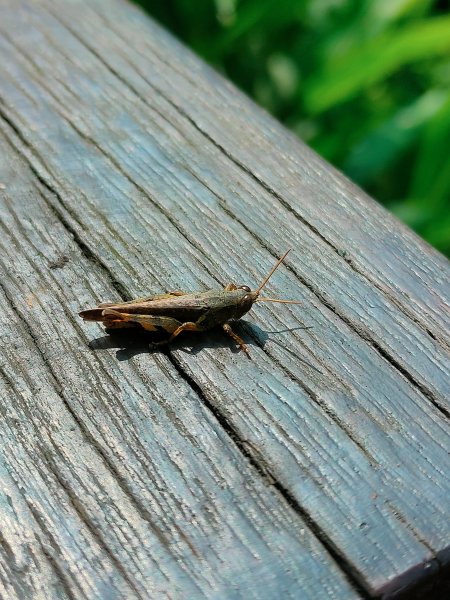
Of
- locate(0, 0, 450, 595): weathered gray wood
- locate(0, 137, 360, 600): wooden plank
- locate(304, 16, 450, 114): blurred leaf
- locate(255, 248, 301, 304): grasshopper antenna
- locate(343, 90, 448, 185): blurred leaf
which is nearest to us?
locate(0, 137, 360, 600): wooden plank

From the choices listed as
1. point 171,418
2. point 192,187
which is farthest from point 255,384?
point 192,187

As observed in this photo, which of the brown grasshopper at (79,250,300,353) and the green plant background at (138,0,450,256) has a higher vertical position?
the green plant background at (138,0,450,256)

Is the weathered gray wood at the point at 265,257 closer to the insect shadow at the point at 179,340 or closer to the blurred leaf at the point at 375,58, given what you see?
the insect shadow at the point at 179,340

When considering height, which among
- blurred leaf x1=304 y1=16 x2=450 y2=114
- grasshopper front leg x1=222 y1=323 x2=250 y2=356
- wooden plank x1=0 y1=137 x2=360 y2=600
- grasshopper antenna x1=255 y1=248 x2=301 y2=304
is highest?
blurred leaf x1=304 y1=16 x2=450 y2=114

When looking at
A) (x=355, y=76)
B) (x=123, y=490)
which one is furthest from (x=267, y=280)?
(x=355, y=76)

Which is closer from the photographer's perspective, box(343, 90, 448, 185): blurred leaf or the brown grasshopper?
the brown grasshopper

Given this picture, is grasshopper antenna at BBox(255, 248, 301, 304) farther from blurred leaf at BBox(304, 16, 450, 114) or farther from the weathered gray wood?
blurred leaf at BBox(304, 16, 450, 114)

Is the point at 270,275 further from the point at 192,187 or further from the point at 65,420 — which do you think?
the point at 65,420

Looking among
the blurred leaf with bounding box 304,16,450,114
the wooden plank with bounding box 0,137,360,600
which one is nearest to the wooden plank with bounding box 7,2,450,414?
the wooden plank with bounding box 0,137,360,600
